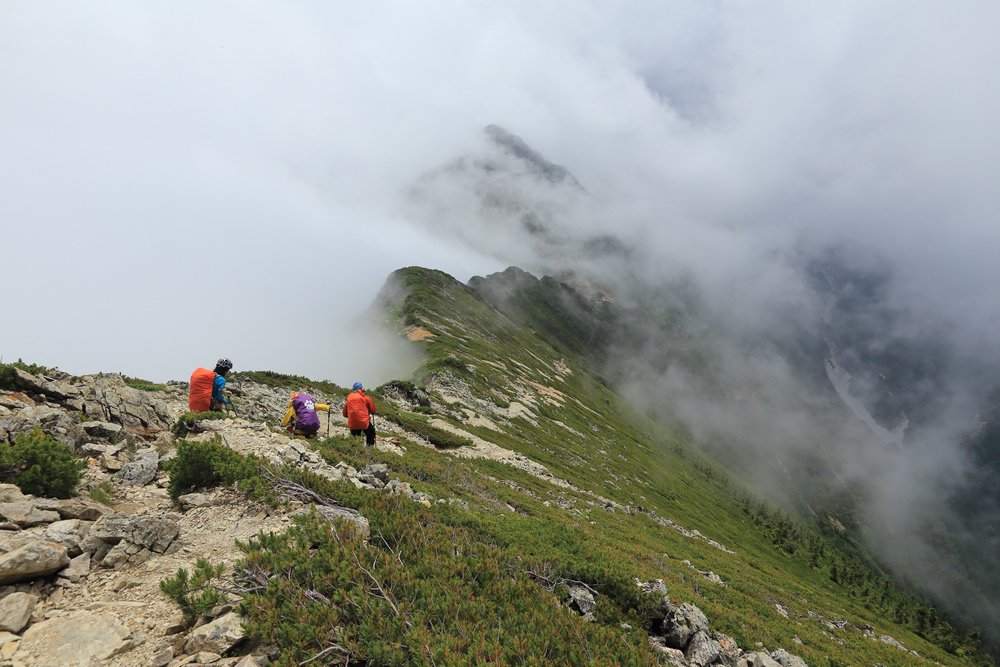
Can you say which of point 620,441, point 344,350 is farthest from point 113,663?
point 344,350

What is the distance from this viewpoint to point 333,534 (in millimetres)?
8594

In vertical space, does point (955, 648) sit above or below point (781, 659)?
below

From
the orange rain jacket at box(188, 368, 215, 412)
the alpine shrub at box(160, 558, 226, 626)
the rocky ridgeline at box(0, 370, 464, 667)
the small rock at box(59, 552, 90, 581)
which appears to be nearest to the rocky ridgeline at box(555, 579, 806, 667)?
the rocky ridgeline at box(0, 370, 464, 667)

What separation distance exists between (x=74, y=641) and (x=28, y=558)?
164 cm

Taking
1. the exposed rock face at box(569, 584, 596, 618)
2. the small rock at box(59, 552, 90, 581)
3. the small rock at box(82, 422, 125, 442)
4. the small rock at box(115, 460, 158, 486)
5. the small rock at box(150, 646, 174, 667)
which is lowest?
the small rock at box(150, 646, 174, 667)

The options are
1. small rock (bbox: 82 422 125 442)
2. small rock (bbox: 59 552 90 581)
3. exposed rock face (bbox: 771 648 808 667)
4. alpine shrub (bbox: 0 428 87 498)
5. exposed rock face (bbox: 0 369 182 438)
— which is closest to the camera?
small rock (bbox: 59 552 90 581)

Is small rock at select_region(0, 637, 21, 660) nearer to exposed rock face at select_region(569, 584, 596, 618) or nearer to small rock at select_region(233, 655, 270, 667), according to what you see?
small rock at select_region(233, 655, 270, 667)

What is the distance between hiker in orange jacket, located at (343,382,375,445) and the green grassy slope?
5004 millimetres

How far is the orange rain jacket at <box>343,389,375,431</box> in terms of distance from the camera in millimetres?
22000

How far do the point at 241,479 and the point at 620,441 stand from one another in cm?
10289

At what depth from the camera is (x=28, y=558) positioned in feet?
22.4

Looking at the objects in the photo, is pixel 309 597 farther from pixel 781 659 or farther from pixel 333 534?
pixel 781 659

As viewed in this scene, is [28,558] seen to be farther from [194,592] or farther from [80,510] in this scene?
[194,592]

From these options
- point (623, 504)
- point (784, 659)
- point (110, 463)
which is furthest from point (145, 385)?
point (623, 504)
